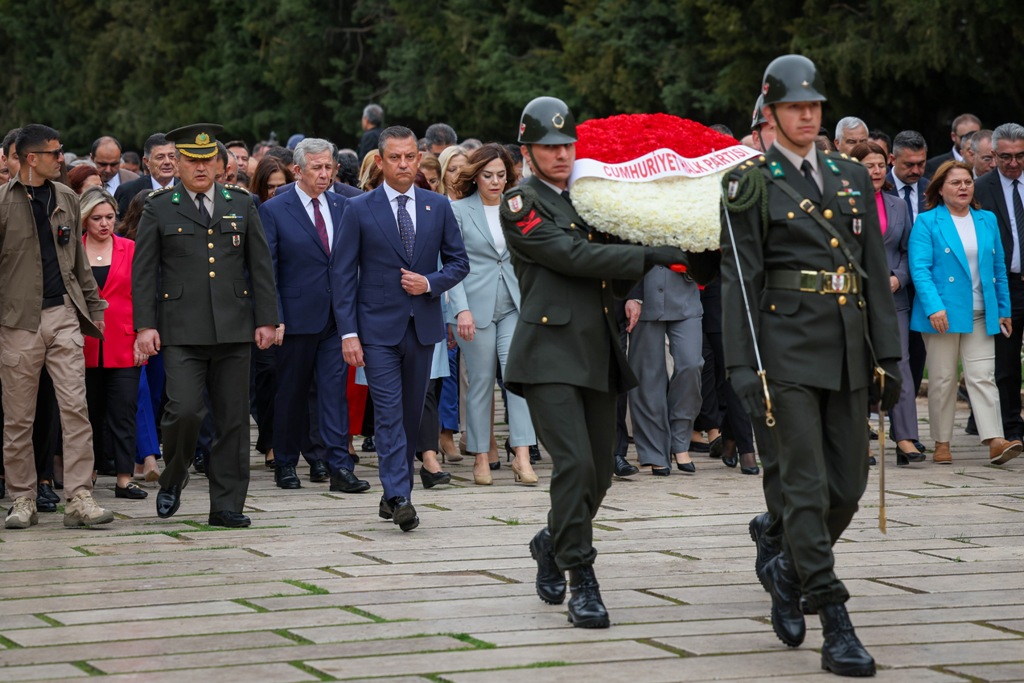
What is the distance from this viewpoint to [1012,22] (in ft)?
67.8

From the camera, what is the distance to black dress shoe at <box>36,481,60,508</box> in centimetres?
978

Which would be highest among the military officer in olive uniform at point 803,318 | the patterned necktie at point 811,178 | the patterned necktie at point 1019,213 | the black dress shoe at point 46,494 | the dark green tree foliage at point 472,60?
the dark green tree foliage at point 472,60

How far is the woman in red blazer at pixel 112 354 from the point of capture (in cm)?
1042

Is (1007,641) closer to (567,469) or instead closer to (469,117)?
(567,469)

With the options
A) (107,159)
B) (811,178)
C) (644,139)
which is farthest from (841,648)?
(107,159)

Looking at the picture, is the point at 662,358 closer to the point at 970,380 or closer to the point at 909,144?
the point at 970,380

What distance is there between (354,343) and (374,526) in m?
0.98

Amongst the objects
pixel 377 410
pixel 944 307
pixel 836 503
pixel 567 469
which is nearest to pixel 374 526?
pixel 377 410

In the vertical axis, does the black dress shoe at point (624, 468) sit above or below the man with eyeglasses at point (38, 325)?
below

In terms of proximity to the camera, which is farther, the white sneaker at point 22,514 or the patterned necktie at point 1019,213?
the patterned necktie at point 1019,213

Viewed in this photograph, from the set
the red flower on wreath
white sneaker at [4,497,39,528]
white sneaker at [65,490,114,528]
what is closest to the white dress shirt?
white sneaker at [65,490,114,528]

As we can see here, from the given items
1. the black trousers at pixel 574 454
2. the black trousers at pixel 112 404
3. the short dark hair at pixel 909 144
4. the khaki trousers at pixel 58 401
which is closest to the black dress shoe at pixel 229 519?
the khaki trousers at pixel 58 401

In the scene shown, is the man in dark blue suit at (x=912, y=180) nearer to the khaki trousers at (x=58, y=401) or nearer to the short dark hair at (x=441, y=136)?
the short dark hair at (x=441, y=136)

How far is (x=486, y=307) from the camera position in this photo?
35.8ft
